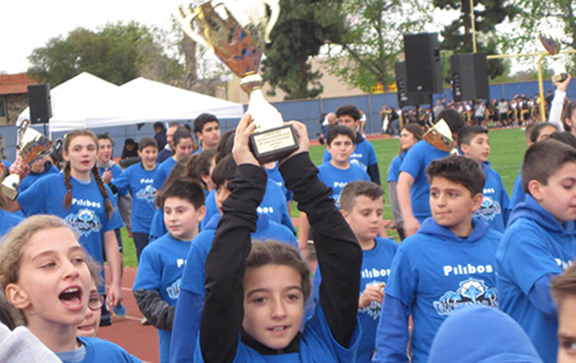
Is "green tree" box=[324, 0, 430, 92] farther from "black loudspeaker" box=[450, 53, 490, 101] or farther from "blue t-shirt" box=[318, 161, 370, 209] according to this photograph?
"blue t-shirt" box=[318, 161, 370, 209]

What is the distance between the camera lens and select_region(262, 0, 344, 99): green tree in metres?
59.8

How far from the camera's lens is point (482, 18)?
58906 millimetres

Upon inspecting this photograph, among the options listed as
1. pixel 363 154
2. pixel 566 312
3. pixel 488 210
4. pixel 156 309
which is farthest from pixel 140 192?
pixel 566 312

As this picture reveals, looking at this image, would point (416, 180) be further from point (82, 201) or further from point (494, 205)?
point (82, 201)

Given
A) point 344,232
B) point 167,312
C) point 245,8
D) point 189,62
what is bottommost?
point 167,312

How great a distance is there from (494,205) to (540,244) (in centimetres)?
337

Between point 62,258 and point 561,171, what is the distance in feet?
8.14

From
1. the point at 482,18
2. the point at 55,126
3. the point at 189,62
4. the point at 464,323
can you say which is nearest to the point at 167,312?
the point at 464,323

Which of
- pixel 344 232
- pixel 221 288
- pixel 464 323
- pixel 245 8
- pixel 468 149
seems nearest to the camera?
pixel 464 323

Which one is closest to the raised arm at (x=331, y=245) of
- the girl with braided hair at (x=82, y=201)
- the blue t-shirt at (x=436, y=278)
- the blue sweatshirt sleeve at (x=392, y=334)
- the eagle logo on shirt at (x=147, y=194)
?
the blue sweatshirt sleeve at (x=392, y=334)

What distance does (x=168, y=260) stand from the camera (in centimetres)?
548

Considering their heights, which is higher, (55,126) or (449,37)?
(449,37)

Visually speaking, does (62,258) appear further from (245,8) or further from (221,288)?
(245,8)

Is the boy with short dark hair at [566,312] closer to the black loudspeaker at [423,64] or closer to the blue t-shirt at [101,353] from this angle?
the blue t-shirt at [101,353]
